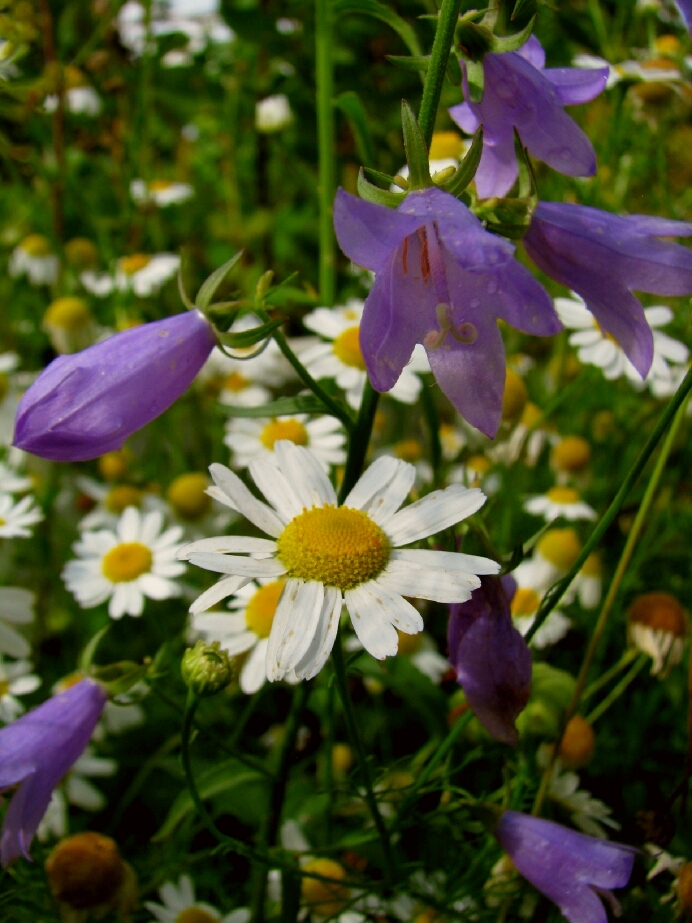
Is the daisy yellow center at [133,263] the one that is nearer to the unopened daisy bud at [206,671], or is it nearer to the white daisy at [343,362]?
the white daisy at [343,362]

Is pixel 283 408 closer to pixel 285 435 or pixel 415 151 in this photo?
pixel 415 151

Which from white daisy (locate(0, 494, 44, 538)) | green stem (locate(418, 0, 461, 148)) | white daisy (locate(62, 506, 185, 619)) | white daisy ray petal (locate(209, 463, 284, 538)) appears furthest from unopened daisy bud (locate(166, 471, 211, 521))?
green stem (locate(418, 0, 461, 148))

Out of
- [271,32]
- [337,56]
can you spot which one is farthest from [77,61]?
[337,56]

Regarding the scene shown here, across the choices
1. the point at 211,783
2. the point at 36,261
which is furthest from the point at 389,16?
the point at 36,261

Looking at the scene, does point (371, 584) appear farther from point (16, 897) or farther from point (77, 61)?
point (77, 61)

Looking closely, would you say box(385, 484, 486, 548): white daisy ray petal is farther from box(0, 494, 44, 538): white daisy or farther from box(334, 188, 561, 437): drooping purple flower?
box(0, 494, 44, 538): white daisy
